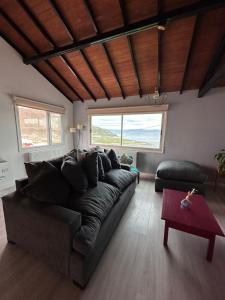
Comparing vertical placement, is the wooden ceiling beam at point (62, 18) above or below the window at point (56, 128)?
above

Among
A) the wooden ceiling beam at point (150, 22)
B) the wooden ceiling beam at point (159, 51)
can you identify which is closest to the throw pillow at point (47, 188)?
the wooden ceiling beam at point (150, 22)

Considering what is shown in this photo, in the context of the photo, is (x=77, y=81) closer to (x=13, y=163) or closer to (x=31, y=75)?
(x=31, y=75)

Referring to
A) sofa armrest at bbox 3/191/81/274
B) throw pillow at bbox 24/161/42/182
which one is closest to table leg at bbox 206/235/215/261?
sofa armrest at bbox 3/191/81/274

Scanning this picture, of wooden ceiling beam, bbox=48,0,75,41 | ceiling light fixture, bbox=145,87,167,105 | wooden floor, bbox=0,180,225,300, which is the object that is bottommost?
wooden floor, bbox=0,180,225,300

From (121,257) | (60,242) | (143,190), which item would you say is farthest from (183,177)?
(60,242)

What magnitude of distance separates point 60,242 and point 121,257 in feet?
2.53

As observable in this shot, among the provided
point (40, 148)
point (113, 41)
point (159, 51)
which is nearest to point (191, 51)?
point (159, 51)

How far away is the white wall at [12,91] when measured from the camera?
3.13 metres

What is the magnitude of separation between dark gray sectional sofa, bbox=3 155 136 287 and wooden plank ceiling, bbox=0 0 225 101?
2919mm

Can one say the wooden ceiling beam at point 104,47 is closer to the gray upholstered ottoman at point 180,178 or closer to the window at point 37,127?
the window at point 37,127

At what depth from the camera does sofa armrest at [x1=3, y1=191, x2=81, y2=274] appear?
121 cm

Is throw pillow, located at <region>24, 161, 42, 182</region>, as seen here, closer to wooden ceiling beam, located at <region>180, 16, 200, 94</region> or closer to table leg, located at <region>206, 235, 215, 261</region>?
table leg, located at <region>206, 235, 215, 261</region>

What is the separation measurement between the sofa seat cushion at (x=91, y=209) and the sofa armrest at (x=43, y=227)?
0.09m

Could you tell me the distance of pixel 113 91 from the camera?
4395 mm
